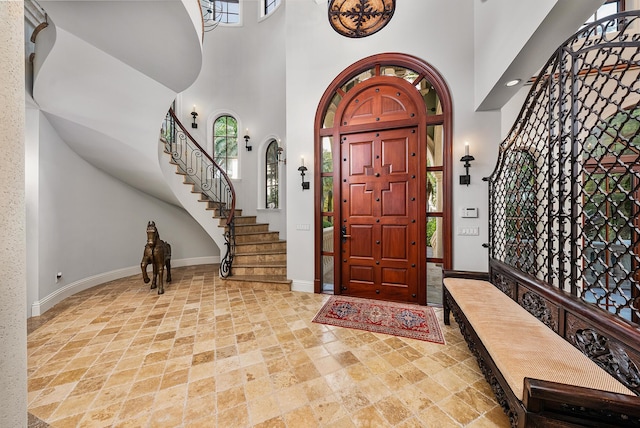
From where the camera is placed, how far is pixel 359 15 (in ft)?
11.3

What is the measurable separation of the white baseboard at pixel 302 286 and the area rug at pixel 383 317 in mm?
459

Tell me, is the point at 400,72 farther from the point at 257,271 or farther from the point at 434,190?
the point at 257,271

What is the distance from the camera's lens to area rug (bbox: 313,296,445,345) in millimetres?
2553

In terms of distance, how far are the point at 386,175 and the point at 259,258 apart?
2.73m

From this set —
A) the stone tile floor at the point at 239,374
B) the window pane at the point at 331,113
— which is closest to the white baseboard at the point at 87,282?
the stone tile floor at the point at 239,374

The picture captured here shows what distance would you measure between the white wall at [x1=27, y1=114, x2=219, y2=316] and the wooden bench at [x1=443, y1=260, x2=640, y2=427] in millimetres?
4784

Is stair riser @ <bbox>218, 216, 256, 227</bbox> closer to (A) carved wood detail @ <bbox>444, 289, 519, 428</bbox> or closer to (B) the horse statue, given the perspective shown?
(B) the horse statue

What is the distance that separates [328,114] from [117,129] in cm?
306

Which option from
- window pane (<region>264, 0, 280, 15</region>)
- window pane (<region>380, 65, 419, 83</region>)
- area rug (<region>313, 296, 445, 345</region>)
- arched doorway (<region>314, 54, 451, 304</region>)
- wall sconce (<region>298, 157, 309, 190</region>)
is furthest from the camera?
window pane (<region>264, 0, 280, 15</region>)

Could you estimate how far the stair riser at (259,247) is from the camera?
460 centimetres

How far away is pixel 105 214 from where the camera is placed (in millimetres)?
4309

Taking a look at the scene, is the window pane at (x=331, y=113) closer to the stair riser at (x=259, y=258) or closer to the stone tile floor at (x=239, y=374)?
the stair riser at (x=259, y=258)

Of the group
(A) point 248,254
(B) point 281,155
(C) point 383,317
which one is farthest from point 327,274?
(B) point 281,155

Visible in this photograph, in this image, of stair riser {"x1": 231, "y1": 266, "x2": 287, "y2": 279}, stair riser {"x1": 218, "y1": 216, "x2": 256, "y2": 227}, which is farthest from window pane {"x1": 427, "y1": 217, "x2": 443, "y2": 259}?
stair riser {"x1": 218, "y1": 216, "x2": 256, "y2": 227}
